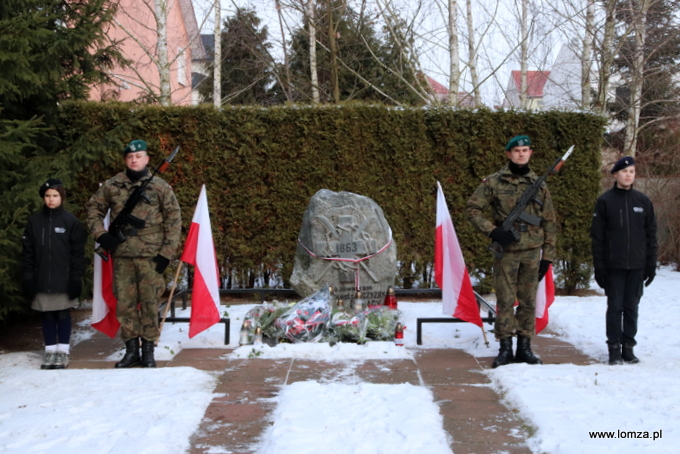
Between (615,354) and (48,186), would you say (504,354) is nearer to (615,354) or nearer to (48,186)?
(615,354)

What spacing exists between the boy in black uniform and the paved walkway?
0.42m

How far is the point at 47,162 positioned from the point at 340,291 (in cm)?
357

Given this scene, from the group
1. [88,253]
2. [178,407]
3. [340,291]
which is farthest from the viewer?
[340,291]

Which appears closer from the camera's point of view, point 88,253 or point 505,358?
point 505,358

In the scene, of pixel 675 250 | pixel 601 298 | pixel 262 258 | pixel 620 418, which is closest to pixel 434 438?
pixel 620 418

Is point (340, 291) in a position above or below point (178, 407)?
above

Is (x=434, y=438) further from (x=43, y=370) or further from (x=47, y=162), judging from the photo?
(x=47, y=162)

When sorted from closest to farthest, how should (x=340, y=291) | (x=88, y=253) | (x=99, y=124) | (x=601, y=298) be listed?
(x=88, y=253) < (x=340, y=291) < (x=99, y=124) < (x=601, y=298)

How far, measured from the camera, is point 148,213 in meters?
5.42

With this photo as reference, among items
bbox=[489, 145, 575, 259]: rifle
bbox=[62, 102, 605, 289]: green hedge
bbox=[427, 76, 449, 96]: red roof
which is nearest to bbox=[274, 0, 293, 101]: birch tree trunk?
bbox=[427, 76, 449, 96]: red roof

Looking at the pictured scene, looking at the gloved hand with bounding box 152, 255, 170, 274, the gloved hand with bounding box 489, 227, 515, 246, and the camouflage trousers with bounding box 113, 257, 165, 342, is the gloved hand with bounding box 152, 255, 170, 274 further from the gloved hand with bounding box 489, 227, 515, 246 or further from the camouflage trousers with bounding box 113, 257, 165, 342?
the gloved hand with bounding box 489, 227, 515, 246

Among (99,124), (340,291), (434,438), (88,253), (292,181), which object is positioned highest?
(99,124)

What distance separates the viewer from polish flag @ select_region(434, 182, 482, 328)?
240 inches

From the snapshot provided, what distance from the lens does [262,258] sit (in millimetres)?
8641
